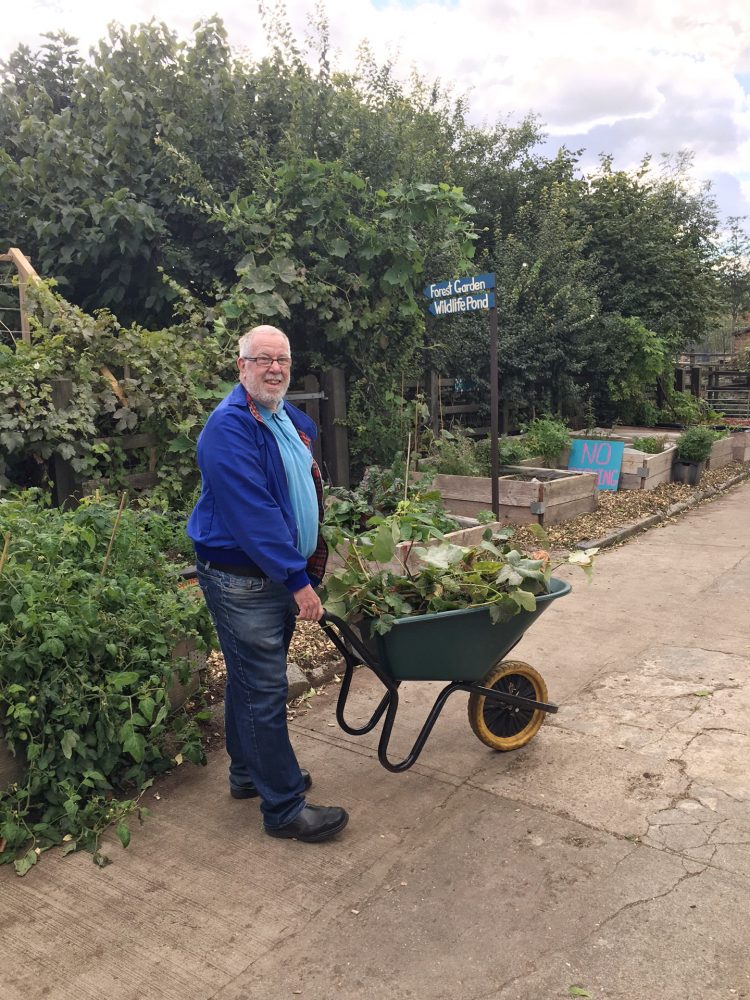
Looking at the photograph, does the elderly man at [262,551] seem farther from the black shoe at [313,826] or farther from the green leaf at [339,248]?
the green leaf at [339,248]

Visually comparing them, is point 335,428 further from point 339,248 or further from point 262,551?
point 262,551

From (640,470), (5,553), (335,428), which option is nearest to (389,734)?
(5,553)

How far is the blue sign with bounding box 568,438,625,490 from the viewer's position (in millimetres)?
8953

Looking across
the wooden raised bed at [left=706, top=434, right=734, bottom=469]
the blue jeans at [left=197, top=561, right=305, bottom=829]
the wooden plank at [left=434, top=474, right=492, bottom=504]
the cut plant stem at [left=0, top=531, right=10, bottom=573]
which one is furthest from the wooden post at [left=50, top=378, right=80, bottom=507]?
the wooden raised bed at [left=706, top=434, right=734, bottom=469]

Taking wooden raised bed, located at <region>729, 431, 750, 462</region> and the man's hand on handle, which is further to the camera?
wooden raised bed, located at <region>729, 431, 750, 462</region>

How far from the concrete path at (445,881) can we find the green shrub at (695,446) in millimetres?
6139

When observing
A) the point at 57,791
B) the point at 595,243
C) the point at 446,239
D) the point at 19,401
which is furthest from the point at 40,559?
the point at 595,243

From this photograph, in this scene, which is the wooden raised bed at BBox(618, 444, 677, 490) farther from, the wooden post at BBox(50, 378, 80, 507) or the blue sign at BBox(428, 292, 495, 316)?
the wooden post at BBox(50, 378, 80, 507)

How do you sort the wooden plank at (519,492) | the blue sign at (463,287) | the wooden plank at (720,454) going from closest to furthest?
the blue sign at (463,287)
the wooden plank at (519,492)
the wooden plank at (720,454)

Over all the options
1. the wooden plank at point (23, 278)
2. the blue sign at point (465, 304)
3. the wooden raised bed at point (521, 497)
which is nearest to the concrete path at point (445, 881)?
the blue sign at point (465, 304)

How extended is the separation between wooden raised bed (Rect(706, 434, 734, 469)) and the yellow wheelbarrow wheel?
27.0 ft

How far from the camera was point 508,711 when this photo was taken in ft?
11.5

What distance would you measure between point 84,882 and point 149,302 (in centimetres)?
579

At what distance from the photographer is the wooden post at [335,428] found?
7.71 m
